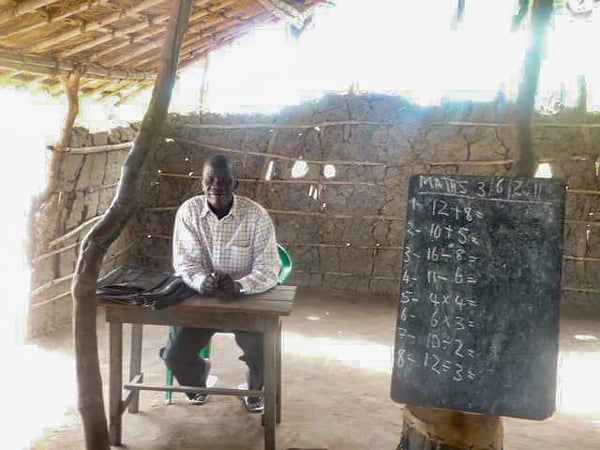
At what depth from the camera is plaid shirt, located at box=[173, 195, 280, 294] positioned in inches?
123

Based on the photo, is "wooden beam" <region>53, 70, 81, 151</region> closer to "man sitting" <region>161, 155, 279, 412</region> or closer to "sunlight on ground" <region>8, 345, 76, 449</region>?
"sunlight on ground" <region>8, 345, 76, 449</region>

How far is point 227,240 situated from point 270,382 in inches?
29.8

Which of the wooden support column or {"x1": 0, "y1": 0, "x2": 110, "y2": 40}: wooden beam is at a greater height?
{"x1": 0, "y1": 0, "x2": 110, "y2": 40}: wooden beam

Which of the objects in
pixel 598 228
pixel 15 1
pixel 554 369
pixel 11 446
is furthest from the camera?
pixel 598 228

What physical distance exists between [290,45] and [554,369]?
7.04 metres

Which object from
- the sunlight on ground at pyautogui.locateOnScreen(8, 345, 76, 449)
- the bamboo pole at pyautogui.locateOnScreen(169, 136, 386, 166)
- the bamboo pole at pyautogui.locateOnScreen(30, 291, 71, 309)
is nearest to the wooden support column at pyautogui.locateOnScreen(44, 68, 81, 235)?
the bamboo pole at pyautogui.locateOnScreen(30, 291, 71, 309)

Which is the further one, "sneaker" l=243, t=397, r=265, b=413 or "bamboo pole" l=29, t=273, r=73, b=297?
"bamboo pole" l=29, t=273, r=73, b=297

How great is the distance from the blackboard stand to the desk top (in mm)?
724

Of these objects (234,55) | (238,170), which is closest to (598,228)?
(238,170)

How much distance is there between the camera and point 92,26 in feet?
15.4

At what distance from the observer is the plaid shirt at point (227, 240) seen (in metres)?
3.12

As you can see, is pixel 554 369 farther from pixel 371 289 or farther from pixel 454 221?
pixel 371 289

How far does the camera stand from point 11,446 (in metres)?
2.90

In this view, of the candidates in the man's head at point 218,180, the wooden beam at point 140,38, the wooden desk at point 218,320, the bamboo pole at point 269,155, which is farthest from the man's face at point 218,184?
the bamboo pole at point 269,155
